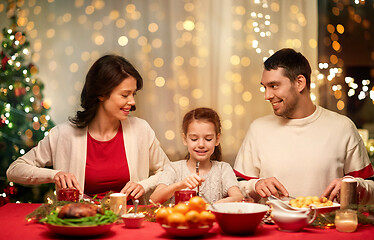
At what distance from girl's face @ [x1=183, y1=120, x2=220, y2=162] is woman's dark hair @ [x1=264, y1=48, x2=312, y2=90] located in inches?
21.5

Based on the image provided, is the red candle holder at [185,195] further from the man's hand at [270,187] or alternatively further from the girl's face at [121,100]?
the girl's face at [121,100]

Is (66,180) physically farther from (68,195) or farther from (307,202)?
(307,202)

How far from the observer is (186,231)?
1767 millimetres

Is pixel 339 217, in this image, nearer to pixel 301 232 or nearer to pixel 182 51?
pixel 301 232

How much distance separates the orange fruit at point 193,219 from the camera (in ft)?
5.76

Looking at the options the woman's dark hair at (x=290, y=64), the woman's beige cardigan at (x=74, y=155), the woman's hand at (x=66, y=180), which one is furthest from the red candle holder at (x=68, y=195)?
the woman's dark hair at (x=290, y=64)

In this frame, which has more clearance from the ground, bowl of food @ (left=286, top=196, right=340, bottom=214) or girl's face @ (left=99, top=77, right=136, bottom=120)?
girl's face @ (left=99, top=77, right=136, bottom=120)

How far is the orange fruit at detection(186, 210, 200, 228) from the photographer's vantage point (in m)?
1.76

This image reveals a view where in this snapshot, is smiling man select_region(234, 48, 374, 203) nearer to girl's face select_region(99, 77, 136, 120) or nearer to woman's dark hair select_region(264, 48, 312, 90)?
woman's dark hair select_region(264, 48, 312, 90)

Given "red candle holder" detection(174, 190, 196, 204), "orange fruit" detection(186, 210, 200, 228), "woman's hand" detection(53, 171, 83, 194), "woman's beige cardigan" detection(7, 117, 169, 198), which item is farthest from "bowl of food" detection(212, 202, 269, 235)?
"woman's beige cardigan" detection(7, 117, 169, 198)

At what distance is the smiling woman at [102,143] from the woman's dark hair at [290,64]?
858mm

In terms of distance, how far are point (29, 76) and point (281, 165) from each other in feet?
6.95

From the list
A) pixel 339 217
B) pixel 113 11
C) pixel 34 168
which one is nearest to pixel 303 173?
pixel 339 217

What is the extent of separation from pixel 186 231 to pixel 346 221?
2.12 ft
